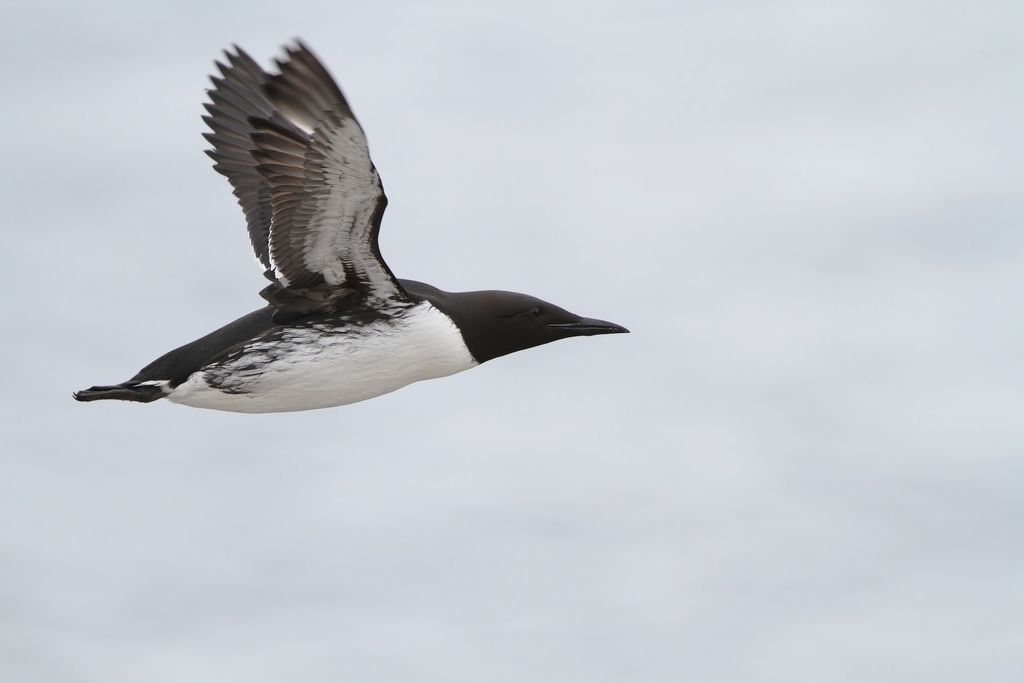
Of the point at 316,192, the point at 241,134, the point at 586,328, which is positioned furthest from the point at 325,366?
the point at 241,134

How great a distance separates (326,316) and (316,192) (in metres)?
1.06

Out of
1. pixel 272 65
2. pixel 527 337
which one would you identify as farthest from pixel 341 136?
pixel 527 337

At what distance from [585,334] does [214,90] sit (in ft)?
10.4

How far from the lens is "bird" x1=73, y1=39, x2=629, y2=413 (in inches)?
406

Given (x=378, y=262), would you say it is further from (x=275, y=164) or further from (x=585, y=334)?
(x=585, y=334)

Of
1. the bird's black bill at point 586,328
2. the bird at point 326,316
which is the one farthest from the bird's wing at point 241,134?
the bird's black bill at point 586,328

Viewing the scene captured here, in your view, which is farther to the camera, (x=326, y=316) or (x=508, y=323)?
(x=508, y=323)

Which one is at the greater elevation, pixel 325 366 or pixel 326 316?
pixel 326 316

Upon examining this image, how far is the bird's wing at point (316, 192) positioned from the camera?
998cm

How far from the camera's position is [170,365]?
37.6 ft

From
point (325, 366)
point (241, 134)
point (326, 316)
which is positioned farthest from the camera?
point (241, 134)

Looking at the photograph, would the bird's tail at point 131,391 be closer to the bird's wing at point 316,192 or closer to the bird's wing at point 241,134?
the bird's wing at point 316,192

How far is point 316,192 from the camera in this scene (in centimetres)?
1050

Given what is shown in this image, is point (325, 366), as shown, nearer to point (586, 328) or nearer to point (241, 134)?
point (586, 328)
